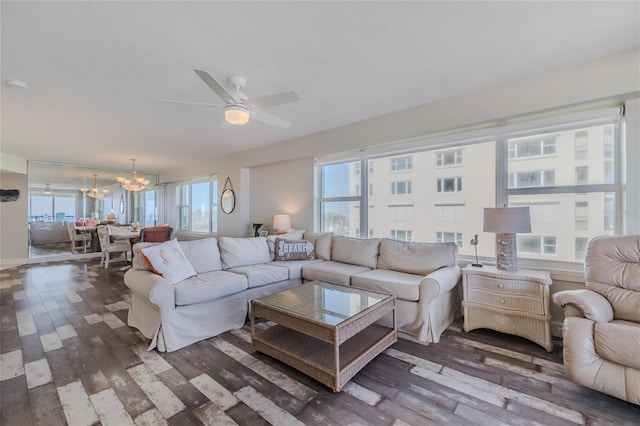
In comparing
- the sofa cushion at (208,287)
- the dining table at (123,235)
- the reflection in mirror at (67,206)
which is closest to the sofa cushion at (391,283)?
the sofa cushion at (208,287)

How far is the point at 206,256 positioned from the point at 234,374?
5.06 feet

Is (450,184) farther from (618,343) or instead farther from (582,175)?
(618,343)

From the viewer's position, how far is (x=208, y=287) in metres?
2.57

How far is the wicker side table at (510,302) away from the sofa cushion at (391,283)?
53 cm

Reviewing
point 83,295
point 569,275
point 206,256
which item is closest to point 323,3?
point 206,256

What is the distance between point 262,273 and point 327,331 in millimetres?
1466

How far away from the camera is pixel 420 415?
157 cm

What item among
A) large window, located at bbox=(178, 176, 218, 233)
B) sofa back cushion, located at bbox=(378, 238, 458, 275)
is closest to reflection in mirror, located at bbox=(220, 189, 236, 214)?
large window, located at bbox=(178, 176, 218, 233)

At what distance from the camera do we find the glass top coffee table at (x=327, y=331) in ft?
5.89

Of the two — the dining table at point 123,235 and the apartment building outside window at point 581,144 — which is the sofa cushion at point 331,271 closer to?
the apartment building outside window at point 581,144

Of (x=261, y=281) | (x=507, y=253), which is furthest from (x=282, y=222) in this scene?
(x=507, y=253)

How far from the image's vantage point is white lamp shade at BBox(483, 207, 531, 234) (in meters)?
2.51

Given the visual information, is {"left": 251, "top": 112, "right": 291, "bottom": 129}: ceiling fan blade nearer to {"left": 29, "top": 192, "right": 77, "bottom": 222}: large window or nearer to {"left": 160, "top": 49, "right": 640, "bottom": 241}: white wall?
{"left": 160, "top": 49, "right": 640, "bottom": 241}: white wall

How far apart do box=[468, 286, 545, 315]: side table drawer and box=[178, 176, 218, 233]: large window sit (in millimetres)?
5871
